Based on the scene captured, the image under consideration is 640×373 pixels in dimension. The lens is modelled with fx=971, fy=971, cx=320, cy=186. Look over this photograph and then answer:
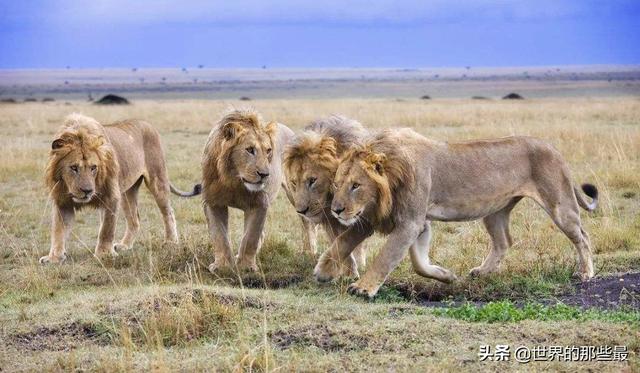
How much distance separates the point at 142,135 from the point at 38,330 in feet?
13.7

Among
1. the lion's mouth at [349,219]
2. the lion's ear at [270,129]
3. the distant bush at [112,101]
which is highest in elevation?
the lion's ear at [270,129]

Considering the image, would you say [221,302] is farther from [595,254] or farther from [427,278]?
[595,254]

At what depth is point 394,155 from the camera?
21.7 feet

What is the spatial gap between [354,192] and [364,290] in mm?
672

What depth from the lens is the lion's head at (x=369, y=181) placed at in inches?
252

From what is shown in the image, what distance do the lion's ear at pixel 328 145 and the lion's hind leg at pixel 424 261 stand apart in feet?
2.78

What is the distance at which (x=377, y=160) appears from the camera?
644 cm

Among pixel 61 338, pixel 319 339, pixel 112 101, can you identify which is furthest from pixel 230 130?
pixel 112 101

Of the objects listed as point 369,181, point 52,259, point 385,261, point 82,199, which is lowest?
point 52,259

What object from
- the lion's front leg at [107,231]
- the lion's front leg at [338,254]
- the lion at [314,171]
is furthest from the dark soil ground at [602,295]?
the lion's front leg at [107,231]

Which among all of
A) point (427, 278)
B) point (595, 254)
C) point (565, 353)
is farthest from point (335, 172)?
point (595, 254)

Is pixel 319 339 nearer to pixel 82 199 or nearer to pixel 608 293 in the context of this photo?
pixel 608 293

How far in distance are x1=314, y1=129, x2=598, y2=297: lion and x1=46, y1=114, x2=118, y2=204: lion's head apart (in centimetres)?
232

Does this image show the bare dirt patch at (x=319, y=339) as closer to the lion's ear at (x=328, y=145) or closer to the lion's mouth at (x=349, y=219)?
the lion's mouth at (x=349, y=219)
